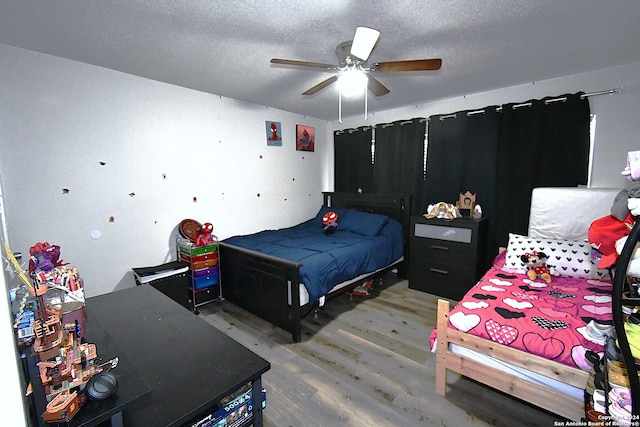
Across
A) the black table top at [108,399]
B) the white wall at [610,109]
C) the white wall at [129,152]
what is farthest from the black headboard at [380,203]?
the black table top at [108,399]

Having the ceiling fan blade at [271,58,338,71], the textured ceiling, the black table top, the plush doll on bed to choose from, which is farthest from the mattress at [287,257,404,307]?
the textured ceiling

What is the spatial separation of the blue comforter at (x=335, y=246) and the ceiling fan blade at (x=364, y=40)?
62.8 inches

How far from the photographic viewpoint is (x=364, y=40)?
149cm

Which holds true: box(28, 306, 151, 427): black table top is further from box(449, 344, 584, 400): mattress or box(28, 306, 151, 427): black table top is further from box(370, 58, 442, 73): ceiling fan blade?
box(370, 58, 442, 73): ceiling fan blade

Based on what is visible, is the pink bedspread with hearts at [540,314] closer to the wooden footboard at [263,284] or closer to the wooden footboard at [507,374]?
the wooden footboard at [507,374]

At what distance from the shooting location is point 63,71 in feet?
7.20

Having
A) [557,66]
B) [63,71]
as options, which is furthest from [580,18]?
[63,71]

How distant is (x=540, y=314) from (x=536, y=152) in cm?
195

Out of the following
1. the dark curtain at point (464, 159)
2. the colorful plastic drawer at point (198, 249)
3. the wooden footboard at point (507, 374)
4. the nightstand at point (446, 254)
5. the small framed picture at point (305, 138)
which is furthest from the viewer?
the small framed picture at point (305, 138)

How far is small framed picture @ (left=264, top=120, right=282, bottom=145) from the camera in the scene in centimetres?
369

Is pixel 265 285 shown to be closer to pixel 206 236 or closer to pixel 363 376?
pixel 206 236

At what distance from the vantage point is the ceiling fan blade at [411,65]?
5.45 feet

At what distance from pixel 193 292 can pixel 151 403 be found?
217 centimetres

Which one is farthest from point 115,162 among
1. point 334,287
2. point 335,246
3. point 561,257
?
point 561,257
